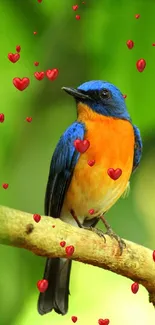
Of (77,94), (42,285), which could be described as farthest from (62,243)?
(77,94)

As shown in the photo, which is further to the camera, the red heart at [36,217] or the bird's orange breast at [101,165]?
the bird's orange breast at [101,165]

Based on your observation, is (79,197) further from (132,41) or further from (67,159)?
(132,41)

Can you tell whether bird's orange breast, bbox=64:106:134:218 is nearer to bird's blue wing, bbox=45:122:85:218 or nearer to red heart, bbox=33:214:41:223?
bird's blue wing, bbox=45:122:85:218

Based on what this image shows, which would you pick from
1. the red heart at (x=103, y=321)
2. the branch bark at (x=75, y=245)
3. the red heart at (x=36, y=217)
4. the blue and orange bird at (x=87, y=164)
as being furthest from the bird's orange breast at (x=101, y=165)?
the red heart at (x=36, y=217)

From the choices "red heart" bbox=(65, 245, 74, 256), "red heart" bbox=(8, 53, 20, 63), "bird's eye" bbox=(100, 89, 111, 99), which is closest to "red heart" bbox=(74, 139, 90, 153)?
"bird's eye" bbox=(100, 89, 111, 99)

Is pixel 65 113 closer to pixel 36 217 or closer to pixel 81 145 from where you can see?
pixel 81 145

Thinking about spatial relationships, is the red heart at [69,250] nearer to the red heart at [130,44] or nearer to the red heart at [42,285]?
the red heart at [42,285]

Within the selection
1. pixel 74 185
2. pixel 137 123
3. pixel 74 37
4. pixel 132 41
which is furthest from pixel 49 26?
pixel 74 185

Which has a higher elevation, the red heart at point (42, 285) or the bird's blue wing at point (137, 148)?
the bird's blue wing at point (137, 148)
